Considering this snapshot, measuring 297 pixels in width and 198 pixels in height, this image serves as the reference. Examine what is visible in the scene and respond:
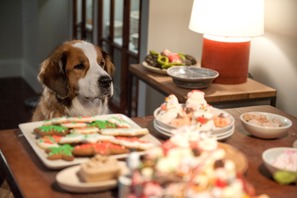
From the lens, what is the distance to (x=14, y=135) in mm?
1717

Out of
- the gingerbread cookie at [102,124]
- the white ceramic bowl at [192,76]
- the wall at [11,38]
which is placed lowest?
the wall at [11,38]

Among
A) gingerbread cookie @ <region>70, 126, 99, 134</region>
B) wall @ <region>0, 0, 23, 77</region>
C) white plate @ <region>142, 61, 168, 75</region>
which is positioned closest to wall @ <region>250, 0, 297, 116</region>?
white plate @ <region>142, 61, 168, 75</region>

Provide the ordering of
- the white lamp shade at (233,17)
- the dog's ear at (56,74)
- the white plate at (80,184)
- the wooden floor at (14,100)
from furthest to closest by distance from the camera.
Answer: the wooden floor at (14,100) < the white lamp shade at (233,17) < the dog's ear at (56,74) < the white plate at (80,184)

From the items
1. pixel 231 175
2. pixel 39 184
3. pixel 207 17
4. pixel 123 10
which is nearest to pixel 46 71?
pixel 207 17

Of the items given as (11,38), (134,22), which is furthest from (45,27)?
(134,22)

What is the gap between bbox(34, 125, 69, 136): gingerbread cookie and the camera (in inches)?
63.0

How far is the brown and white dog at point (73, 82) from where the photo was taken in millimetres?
2279

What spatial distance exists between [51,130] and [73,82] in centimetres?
73

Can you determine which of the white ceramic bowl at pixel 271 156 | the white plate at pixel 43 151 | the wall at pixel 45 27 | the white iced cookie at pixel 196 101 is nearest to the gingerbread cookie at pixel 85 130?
the white plate at pixel 43 151

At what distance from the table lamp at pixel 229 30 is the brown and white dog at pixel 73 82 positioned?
1.98 feet

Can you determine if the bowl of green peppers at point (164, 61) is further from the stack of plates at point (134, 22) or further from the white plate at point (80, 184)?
the white plate at point (80, 184)

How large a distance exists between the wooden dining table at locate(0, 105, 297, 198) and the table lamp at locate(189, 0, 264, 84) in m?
0.81

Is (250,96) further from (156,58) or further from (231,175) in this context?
(231,175)

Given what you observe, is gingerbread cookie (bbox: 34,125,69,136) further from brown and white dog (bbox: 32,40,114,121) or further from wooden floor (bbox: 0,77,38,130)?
wooden floor (bbox: 0,77,38,130)
